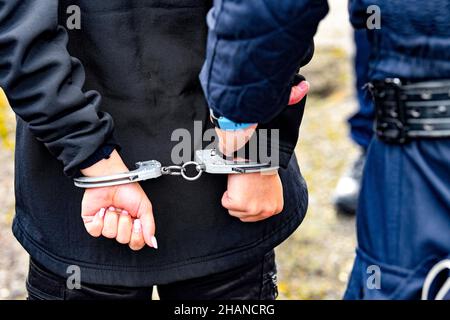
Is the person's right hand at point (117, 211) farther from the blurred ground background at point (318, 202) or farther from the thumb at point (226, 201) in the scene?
the blurred ground background at point (318, 202)

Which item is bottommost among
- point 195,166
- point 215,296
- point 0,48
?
point 215,296

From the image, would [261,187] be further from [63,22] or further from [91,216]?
[63,22]

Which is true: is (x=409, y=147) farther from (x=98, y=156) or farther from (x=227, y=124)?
(x=98, y=156)

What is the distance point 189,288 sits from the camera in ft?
4.72

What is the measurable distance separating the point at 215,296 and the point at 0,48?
579 mm

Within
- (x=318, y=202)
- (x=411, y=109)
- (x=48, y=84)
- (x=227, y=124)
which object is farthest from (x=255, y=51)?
(x=318, y=202)

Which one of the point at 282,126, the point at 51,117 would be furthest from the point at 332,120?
the point at 51,117

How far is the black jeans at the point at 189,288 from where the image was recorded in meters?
1.39

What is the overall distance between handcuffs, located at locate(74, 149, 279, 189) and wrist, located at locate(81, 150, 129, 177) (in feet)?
0.04

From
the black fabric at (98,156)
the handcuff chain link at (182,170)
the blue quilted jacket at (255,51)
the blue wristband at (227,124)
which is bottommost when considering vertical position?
the handcuff chain link at (182,170)

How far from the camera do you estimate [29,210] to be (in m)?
1.39

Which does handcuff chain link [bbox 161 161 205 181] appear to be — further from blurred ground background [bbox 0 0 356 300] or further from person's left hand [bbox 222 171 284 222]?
blurred ground background [bbox 0 0 356 300]

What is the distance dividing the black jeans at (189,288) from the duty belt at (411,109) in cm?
33

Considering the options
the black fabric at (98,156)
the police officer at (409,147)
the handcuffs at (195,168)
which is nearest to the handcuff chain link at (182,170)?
the handcuffs at (195,168)
